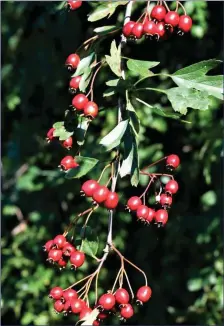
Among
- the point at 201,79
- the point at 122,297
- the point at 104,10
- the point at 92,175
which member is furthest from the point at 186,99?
the point at 92,175

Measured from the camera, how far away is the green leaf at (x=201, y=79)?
142 cm

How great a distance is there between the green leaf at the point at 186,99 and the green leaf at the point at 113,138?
12 cm

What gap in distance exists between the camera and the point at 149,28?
138 cm

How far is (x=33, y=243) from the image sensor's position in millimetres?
2811

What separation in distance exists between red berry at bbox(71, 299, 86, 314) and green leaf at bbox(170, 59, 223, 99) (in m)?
0.49

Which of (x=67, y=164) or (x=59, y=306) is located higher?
(x=67, y=164)

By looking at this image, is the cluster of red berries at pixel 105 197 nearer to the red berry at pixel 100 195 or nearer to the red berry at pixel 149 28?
the red berry at pixel 100 195

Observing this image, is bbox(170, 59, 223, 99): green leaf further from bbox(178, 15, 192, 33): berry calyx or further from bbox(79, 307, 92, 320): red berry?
bbox(79, 307, 92, 320): red berry

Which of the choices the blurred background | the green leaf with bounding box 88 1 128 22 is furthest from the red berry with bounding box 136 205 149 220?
the blurred background

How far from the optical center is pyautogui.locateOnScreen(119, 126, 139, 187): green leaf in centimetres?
133

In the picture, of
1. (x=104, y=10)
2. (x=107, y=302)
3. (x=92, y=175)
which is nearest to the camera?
(x=107, y=302)

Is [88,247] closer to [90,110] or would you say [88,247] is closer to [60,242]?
[60,242]

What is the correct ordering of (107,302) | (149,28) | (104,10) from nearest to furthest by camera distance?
(107,302) → (149,28) → (104,10)

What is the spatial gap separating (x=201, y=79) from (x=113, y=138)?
0.79ft
